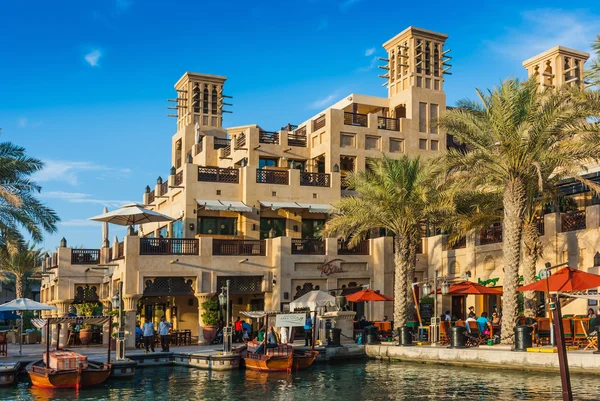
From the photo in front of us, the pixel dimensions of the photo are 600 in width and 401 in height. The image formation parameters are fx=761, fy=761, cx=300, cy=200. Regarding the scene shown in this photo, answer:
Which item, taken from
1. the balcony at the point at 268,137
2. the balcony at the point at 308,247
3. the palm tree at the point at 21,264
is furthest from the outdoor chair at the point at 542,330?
the palm tree at the point at 21,264

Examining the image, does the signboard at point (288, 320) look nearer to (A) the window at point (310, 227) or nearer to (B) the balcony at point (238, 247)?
(B) the balcony at point (238, 247)

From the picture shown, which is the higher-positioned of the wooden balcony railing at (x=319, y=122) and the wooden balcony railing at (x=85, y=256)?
the wooden balcony railing at (x=319, y=122)

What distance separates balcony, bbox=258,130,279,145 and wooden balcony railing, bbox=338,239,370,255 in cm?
846

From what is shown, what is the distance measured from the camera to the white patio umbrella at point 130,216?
35000 mm

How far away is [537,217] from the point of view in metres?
35.7

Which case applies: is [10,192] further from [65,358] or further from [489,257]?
[489,257]

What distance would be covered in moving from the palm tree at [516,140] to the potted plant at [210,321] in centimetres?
1352

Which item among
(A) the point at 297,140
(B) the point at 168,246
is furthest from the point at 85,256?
(A) the point at 297,140

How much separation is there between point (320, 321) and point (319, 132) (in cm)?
1555

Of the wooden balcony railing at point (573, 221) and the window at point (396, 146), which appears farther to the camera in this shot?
the window at point (396, 146)

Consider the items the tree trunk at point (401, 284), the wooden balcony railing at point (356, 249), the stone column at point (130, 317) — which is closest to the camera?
the stone column at point (130, 317)

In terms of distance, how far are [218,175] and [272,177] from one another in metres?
2.95

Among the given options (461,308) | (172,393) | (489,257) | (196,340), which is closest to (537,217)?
(489,257)

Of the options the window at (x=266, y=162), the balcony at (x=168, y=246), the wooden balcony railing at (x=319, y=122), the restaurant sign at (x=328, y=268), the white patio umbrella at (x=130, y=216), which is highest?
the wooden balcony railing at (x=319, y=122)
